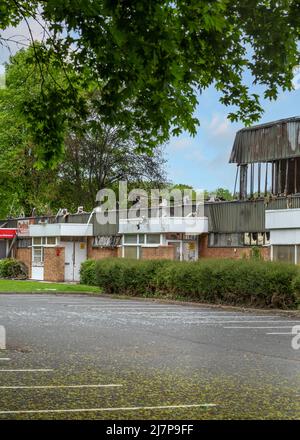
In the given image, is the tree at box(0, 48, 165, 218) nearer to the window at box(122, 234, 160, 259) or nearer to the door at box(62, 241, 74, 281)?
the door at box(62, 241, 74, 281)

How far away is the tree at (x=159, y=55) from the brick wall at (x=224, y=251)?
59.3 feet

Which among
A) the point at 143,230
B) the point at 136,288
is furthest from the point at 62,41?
the point at 143,230

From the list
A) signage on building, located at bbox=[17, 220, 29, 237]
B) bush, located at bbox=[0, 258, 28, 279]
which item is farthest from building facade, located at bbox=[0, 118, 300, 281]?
signage on building, located at bbox=[17, 220, 29, 237]

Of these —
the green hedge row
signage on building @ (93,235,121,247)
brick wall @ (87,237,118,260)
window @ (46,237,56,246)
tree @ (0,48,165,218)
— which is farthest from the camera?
tree @ (0,48,165,218)

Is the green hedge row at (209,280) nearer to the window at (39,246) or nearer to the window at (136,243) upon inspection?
the window at (136,243)

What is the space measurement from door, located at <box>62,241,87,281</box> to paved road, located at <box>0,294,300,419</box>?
24.3 meters

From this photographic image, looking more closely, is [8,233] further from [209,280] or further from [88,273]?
[209,280]

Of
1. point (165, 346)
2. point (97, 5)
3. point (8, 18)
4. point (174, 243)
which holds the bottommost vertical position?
point (165, 346)

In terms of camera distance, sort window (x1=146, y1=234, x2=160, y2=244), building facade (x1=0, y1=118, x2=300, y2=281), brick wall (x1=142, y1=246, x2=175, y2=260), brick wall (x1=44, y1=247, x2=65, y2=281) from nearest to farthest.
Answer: building facade (x1=0, y1=118, x2=300, y2=281)
brick wall (x1=142, y1=246, x2=175, y2=260)
window (x1=146, y1=234, x2=160, y2=244)
brick wall (x1=44, y1=247, x2=65, y2=281)

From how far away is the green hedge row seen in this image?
944 inches

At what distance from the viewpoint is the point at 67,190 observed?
182ft

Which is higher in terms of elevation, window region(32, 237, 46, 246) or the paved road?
window region(32, 237, 46, 246)

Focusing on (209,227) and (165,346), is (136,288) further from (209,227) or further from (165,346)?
(165,346)

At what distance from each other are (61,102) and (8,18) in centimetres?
259
